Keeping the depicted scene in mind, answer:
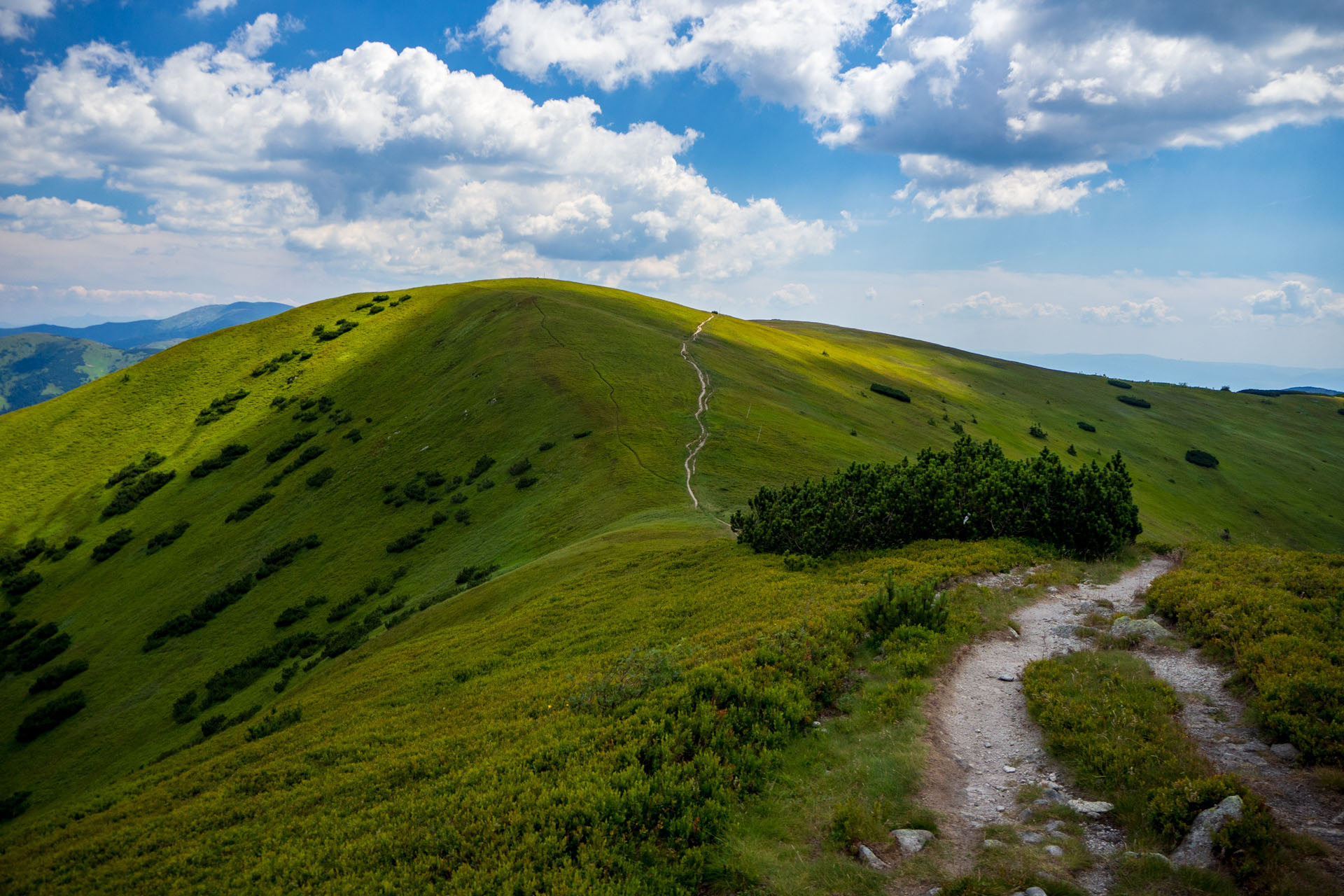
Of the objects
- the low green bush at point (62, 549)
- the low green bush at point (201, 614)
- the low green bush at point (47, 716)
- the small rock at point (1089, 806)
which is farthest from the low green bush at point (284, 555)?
the small rock at point (1089, 806)

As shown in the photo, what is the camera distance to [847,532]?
23000mm

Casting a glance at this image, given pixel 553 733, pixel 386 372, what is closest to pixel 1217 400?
pixel 386 372

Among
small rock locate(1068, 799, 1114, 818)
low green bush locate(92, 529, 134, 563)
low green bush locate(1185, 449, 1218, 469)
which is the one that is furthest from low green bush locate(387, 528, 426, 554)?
low green bush locate(1185, 449, 1218, 469)

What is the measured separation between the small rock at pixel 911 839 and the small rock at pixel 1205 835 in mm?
2619

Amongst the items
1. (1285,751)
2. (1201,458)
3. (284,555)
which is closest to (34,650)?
(284,555)

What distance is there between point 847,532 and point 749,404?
39.6 meters

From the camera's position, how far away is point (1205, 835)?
284 inches

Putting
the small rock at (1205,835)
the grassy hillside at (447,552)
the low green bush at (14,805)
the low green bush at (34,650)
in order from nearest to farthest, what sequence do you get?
the small rock at (1205,835) < the grassy hillside at (447,552) < the low green bush at (14,805) < the low green bush at (34,650)

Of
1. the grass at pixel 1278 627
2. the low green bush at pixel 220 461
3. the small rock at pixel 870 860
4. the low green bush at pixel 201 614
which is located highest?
the grass at pixel 1278 627

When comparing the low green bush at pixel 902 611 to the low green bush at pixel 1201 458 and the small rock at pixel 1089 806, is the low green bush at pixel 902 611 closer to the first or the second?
the small rock at pixel 1089 806

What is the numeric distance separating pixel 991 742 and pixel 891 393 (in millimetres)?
84669

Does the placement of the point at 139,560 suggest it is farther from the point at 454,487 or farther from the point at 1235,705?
the point at 1235,705

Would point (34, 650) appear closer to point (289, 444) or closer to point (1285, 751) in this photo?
point (289, 444)

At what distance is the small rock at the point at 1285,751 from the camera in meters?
8.77
